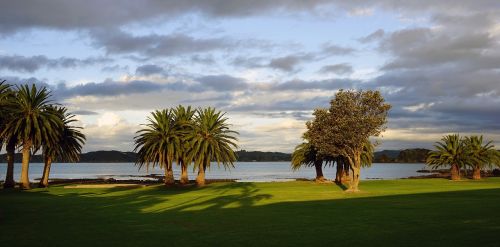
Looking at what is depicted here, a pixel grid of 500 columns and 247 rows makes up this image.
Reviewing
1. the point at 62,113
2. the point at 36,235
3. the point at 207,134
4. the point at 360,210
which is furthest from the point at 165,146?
the point at 36,235

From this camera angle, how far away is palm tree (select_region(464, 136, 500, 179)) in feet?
245

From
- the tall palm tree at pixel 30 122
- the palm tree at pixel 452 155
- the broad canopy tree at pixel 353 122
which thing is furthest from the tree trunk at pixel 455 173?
the tall palm tree at pixel 30 122

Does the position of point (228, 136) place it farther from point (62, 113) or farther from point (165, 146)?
point (62, 113)

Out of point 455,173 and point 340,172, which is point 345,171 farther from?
point 455,173

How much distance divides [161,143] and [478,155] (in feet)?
160

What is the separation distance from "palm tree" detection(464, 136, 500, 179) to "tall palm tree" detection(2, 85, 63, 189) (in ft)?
195

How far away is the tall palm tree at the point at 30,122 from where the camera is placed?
5550cm

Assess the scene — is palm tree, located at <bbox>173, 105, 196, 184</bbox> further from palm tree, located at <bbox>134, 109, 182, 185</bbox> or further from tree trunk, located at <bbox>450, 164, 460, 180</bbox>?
tree trunk, located at <bbox>450, 164, 460, 180</bbox>

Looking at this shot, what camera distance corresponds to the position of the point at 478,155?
75.6m

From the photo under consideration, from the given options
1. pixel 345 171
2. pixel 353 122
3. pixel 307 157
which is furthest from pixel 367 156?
pixel 353 122

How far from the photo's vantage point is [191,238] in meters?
18.8

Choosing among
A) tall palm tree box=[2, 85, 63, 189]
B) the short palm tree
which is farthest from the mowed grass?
the short palm tree

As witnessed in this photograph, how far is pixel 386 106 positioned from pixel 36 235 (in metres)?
36.2

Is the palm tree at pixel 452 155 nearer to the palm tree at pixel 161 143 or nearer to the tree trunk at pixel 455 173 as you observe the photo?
the tree trunk at pixel 455 173
